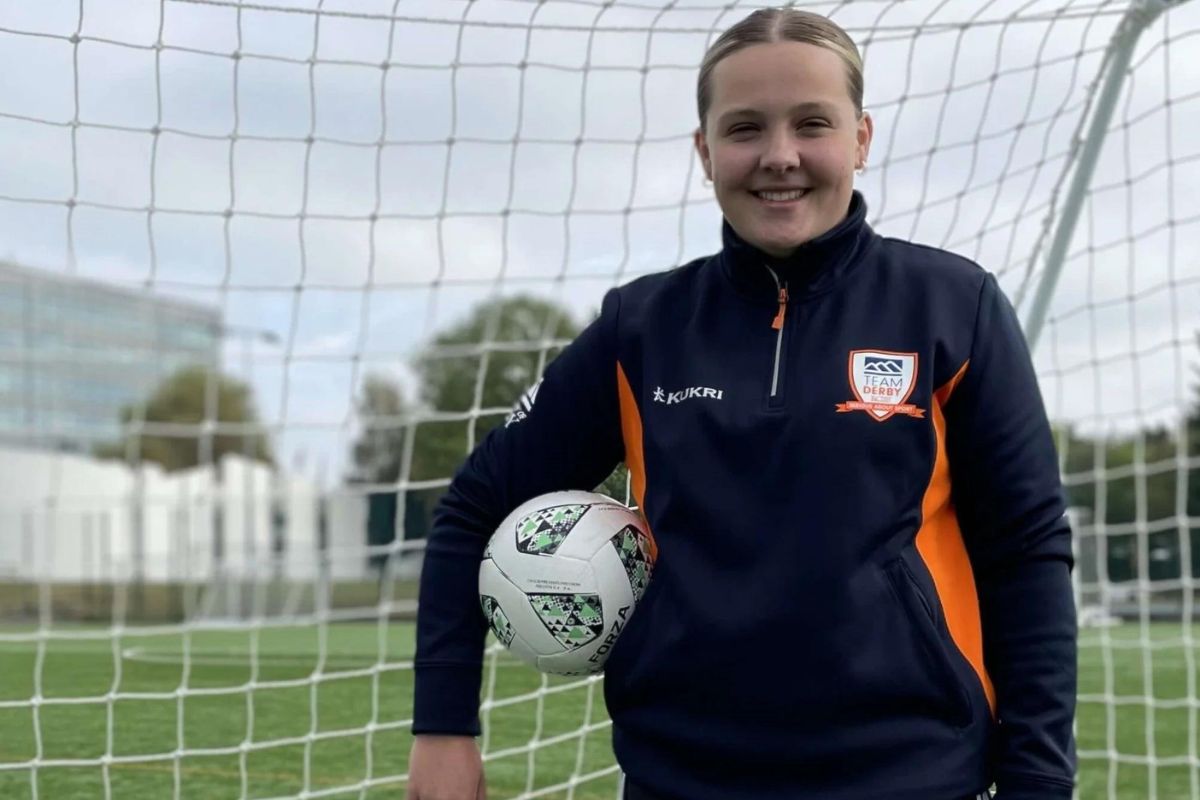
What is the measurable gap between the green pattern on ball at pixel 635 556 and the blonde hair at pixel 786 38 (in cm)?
52

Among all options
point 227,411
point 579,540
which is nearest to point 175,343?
point 227,411

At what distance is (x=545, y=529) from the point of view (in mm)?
1736

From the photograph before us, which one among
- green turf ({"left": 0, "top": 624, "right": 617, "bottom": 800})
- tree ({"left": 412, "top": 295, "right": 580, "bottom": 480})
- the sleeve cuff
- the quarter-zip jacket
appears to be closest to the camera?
the quarter-zip jacket

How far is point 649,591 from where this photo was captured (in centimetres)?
158

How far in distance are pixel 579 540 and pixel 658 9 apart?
2.25 m

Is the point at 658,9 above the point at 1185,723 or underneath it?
above

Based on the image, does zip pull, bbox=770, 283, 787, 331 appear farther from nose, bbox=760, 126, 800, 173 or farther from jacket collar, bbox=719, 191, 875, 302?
nose, bbox=760, 126, 800, 173

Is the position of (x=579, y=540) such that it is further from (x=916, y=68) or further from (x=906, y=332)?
(x=916, y=68)

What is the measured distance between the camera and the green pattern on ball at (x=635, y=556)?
174 centimetres

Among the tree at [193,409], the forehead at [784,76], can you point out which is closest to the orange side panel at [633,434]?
the forehead at [784,76]

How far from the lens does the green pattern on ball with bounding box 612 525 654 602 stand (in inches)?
68.4

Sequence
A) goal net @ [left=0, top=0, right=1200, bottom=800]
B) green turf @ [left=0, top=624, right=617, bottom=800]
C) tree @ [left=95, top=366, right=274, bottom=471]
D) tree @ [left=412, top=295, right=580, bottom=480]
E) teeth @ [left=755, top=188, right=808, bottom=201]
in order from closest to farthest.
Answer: teeth @ [left=755, top=188, right=808, bottom=201]
goal net @ [left=0, top=0, right=1200, bottom=800]
tree @ [left=412, top=295, right=580, bottom=480]
green turf @ [left=0, top=624, right=617, bottom=800]
tree @ [left=95, top=366, right=274, bottom=471]

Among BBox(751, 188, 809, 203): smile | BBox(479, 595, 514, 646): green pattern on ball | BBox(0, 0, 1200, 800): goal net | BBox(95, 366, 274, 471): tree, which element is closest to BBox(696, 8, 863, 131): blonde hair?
BBox(751, 188, 809, 203): smile

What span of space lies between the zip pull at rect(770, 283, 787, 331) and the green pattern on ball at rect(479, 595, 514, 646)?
19.3 inches
